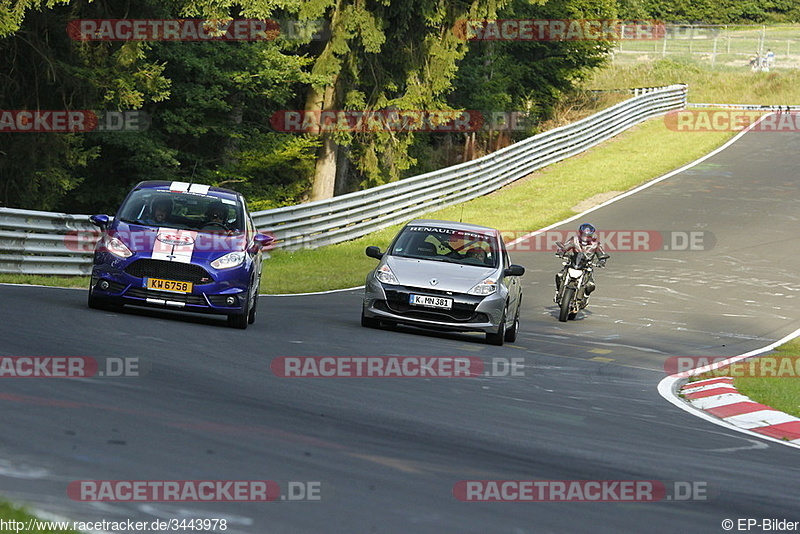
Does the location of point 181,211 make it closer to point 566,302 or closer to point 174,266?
point 174,266

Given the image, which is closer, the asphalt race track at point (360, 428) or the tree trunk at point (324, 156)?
the asphalt race track at point (360, 428)

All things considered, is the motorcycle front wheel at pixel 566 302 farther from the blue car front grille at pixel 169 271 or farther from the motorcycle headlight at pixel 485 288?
the blue car front grille at pixel 169 271

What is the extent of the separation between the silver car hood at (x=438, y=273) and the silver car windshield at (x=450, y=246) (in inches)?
9.0

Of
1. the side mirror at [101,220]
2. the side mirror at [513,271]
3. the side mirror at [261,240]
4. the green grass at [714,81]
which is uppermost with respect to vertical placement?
the green grass at [714,81]

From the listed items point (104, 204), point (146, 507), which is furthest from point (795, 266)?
point (146, 507)

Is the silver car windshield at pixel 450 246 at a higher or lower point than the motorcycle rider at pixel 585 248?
higher

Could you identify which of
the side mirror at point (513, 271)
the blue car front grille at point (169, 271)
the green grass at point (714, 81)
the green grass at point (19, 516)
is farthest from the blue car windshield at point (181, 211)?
the green grass at point (714, 81)

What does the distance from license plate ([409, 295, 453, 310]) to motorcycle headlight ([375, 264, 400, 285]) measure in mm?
351

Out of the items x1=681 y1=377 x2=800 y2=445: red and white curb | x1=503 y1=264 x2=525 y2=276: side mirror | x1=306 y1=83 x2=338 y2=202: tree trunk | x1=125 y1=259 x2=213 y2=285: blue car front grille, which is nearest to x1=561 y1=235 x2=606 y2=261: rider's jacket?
x1=503 y1=264 x2=525 y2=276: side mirror

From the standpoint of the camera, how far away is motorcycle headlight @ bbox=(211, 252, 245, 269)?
1394cm

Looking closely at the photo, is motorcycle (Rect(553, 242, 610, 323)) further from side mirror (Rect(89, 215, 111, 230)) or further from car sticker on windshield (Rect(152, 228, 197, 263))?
side mirror (Rect(89, 215, 111, 230))

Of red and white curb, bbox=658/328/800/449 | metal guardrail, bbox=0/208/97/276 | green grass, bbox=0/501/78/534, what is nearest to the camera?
green grass, bbox=0/501/78/534

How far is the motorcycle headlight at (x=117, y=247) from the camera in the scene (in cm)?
1384

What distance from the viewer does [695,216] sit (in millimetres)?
31516
